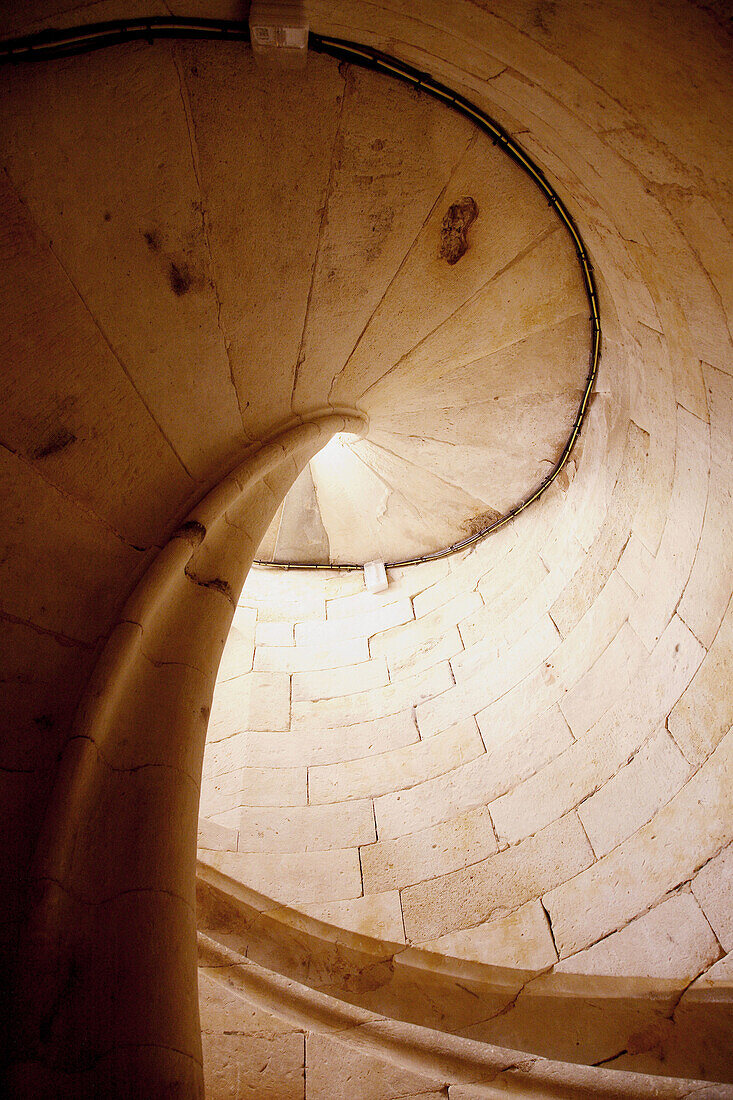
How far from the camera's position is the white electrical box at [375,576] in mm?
5918

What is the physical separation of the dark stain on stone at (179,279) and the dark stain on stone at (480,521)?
11.7 ft

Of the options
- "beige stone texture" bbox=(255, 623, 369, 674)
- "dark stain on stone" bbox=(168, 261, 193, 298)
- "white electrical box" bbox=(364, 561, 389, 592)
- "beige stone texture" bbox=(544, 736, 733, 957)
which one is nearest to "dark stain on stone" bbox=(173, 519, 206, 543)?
"dark stain on stone" bbox=(168, 261, 193, 298)

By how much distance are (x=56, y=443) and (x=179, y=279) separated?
40.6 inches

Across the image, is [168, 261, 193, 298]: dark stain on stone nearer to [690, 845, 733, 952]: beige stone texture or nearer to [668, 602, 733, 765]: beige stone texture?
[668, 602, 733, 765]: beige stone texture

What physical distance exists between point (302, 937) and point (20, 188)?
378 cm

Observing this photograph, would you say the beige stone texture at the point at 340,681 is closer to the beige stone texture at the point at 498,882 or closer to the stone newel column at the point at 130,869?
the beige stone texture at the point at 498,882

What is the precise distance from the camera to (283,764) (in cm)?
459

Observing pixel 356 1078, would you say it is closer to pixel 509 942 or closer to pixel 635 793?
pixel 509 942

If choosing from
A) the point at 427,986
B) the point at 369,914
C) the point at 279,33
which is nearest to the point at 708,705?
the point at 427,986

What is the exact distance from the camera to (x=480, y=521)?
19.0 feet

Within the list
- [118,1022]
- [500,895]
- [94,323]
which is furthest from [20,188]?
[500,895]

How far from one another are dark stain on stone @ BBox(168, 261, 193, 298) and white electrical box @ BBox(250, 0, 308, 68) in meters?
0.93

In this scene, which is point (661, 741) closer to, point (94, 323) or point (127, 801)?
point (127, 801)

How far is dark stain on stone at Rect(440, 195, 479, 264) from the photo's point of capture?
3410 millimetres
